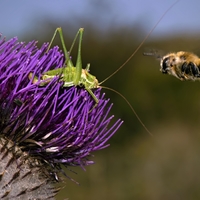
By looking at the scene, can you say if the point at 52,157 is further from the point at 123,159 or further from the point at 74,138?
the point at 123,159

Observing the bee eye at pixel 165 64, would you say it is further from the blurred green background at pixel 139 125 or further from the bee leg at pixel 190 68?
the blurred green background at pixel 139 125

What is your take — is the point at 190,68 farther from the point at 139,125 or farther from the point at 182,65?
the point at 139,125

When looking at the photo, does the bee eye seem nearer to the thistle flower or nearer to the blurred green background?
the thistle flower

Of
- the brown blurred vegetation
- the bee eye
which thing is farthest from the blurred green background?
the bee eye

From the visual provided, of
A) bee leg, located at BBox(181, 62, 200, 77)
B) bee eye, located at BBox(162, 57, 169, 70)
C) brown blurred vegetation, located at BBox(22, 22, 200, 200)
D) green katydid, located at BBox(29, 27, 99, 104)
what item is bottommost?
brown blurred vegetation, located at BBox(22, 22, 200, 200)

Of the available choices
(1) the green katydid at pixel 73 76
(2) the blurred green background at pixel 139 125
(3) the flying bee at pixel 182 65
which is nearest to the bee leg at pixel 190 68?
(3) the flying bee at pixel 182 65

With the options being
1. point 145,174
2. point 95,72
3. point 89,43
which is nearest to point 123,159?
point 145,174
